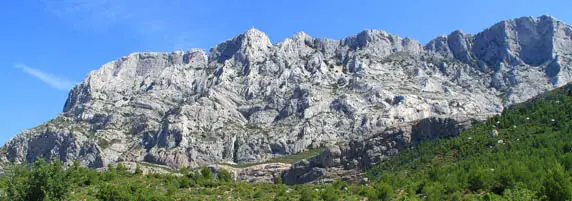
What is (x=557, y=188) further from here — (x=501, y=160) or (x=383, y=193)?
(x=501, y=160)

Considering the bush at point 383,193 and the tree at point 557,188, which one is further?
the bush at point 383,193

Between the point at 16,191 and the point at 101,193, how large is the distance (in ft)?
17.2

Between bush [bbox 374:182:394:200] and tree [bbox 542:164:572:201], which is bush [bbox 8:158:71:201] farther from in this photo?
tree [bbox 542:164:572:201]

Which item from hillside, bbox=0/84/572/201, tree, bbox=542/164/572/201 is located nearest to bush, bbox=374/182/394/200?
hillside, bbox=0/84/572/201

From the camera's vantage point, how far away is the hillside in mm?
32000

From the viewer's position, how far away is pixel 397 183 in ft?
168

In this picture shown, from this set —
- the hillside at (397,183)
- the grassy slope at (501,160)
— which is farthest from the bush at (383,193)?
the grassy slope at (501,160)

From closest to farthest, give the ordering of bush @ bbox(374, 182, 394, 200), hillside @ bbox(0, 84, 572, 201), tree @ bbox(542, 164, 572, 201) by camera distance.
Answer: tree @ bbox(542, 164, 572, 201)
hillside @ bbox(0, 84, 572, 201)
bush @ bbox(374, 182, 394, 200)

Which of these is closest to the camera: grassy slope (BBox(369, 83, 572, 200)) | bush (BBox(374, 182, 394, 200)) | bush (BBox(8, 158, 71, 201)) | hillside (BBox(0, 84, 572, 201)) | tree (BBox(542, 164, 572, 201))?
bush (BBox(8, 158, 71, 201))

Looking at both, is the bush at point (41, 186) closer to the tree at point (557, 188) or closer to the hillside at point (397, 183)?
the hillside at point (397, 183)

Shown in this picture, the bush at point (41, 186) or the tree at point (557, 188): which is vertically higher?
the bush at point (41, 186)

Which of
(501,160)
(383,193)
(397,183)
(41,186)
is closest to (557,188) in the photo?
(383,193)

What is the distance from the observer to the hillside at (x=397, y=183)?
32.0m

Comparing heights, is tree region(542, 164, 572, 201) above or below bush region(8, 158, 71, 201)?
below
